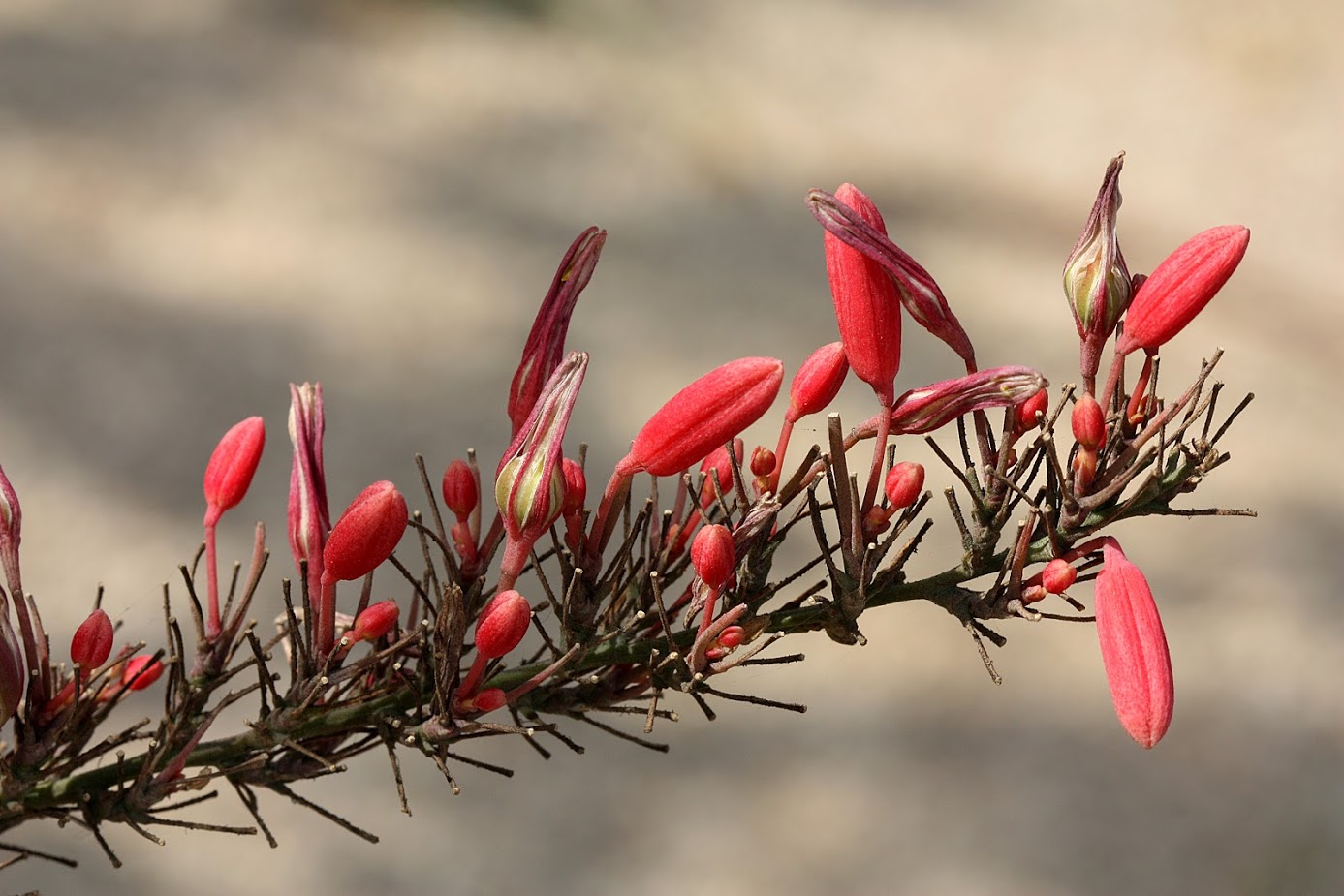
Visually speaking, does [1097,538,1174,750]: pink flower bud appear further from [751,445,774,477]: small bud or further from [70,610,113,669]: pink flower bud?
[70,610,113,669]: pink flower bud

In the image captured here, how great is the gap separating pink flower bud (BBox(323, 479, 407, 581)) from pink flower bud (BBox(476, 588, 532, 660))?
3 cm

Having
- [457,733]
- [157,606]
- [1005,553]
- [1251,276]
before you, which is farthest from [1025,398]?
[1251,276]

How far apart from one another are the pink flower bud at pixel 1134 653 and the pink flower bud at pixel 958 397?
46 mm

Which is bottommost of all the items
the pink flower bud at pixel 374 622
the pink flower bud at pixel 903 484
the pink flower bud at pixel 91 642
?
the pink flower bud at pixel 91 642

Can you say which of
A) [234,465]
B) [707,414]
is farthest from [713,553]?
[234,465]

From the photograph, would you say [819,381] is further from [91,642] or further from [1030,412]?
[91,642]

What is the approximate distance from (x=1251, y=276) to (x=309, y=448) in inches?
49.5

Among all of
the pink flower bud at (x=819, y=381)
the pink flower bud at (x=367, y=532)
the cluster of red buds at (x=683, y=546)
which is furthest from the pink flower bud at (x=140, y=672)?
the pink flower bud at (x=819, y=381)

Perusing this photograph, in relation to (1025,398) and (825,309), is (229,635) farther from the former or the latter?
(825,309)

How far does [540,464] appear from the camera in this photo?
0.95 feet

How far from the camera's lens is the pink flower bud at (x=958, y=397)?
28cm

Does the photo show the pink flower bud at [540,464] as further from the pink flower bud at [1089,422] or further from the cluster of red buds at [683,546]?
the pink flower bud at [1089,422]

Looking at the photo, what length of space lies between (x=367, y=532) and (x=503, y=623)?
1.5 inches

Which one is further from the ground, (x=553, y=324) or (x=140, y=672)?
(x=553, y=324)
